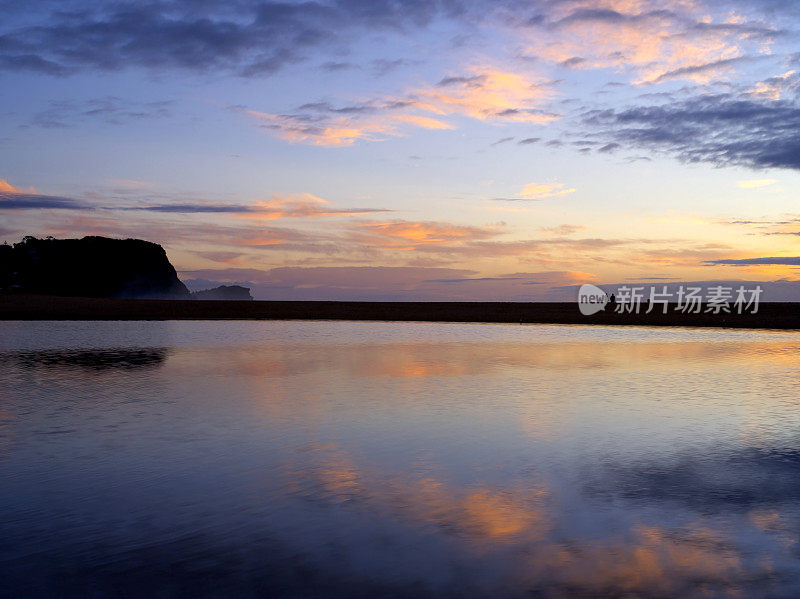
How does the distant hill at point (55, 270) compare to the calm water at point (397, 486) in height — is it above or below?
above

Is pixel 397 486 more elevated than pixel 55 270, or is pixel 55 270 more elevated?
pixel 55 270

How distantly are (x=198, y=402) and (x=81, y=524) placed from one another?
9.22 meters

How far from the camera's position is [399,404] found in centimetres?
1733

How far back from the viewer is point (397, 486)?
10.1 meters

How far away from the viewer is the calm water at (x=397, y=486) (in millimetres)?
6918

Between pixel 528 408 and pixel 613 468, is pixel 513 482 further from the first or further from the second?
pixel 528 408

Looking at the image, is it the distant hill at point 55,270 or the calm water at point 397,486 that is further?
the distant hill at point 55,270

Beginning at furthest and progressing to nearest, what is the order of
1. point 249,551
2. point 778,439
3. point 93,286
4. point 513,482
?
point 93,286 → point 778,439 → point 513,482 → point 249,551

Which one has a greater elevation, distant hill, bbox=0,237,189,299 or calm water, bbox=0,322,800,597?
distant hill, bbox=0,237,189,299

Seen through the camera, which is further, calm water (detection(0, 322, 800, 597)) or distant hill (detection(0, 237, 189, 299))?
distant hill (detection(0, 237, 189, 299))

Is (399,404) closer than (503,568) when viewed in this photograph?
No

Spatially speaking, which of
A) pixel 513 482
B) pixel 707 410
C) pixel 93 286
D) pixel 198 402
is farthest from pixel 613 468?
pixel 93 286

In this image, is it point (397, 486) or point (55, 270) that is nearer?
point (397, 486)

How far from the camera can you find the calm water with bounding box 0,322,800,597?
272 inches
